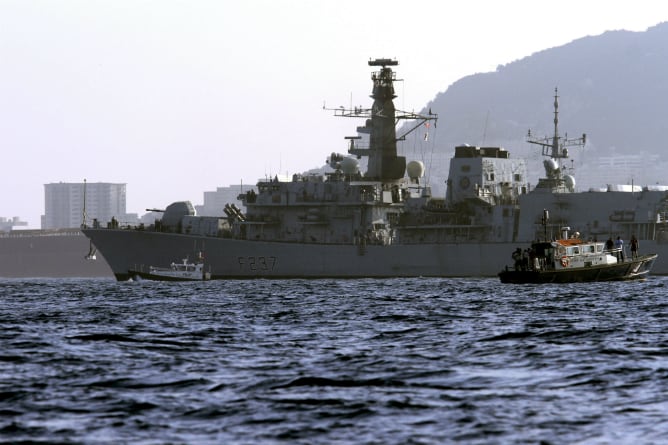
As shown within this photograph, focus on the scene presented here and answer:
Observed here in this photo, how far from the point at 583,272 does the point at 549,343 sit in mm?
32645

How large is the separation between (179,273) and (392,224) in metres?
15.6

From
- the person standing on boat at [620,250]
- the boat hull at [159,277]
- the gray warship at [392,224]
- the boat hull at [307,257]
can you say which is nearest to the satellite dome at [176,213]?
the gray warship at [392,224]

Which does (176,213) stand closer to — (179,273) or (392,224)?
(179,273)

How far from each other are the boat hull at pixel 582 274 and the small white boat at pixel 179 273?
28418mm

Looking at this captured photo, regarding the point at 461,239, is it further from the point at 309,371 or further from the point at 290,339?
the point at 309,371

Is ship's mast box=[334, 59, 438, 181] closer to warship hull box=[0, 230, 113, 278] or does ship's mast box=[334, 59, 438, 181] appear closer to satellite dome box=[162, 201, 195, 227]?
satellite dome box=[162, 201, 195, 227]

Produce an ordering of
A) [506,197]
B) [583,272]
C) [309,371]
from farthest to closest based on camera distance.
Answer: [506,197] → [583,272] → [309,371]

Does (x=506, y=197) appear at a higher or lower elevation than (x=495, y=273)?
higher

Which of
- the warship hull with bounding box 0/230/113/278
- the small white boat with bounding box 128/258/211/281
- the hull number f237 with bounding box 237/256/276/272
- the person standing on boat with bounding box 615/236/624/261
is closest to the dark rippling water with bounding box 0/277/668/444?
the person standing on boat with bounding box 615/236/624/261

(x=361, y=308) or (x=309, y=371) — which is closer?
(x=309, y=371)

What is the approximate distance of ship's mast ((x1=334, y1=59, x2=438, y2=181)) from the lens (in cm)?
9069

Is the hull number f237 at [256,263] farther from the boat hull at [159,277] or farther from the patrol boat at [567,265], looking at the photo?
the patrol boat at [567,265]

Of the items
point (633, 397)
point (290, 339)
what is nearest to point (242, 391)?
point (633, 397)

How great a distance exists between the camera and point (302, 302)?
4653cm
